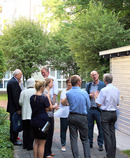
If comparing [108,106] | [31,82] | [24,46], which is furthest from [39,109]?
[24,46]

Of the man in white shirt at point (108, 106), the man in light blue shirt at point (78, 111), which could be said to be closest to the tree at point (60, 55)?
the man in white shirt at point (108, 106)

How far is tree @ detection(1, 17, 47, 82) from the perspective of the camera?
31.2 meters

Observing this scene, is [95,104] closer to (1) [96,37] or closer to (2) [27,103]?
(2) [27,103]

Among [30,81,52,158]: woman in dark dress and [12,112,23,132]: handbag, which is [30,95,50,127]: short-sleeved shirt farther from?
[12,112,23,132]: handbag

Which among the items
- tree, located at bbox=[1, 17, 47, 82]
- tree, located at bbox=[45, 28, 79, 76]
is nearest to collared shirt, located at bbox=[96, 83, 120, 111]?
tree, located at bbox=[45, 28, 79, 76]

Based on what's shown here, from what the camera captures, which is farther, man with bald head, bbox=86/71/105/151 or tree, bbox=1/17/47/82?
tree, bbox=1/17/47/82

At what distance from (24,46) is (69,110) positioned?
25614 mm

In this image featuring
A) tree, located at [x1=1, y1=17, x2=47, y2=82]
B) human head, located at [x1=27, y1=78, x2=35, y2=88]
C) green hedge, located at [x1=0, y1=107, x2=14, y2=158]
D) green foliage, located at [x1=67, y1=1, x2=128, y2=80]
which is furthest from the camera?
tree, located at [x1=1, y1=17, x2=47, y2=82]

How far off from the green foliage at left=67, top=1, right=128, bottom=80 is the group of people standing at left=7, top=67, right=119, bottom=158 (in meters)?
10.1

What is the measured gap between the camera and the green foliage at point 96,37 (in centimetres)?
1770

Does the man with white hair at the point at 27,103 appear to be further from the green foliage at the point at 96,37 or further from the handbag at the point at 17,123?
the green foliage at the point at 96,37

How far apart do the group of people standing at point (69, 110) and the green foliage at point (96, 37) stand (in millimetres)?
10056

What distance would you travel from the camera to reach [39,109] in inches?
228

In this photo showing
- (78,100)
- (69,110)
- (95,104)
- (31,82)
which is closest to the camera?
(78,100)
